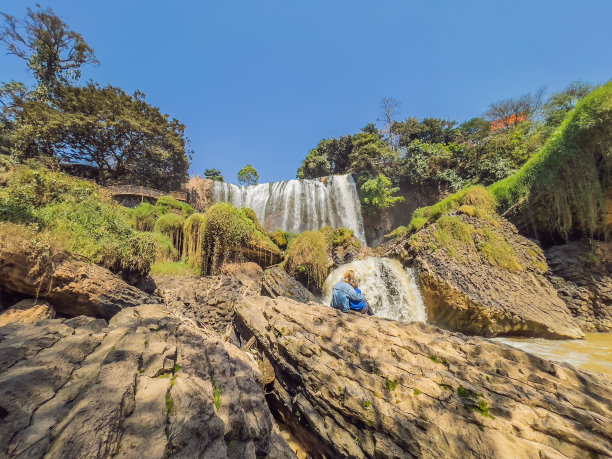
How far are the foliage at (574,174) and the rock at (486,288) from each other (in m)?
1.81

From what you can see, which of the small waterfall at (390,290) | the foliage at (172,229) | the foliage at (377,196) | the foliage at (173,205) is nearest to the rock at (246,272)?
the small waterfall at (390,290)

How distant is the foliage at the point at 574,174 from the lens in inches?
265

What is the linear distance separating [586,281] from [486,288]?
4403mm

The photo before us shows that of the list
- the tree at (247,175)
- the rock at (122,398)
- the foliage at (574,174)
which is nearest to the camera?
the rock at (122,398)

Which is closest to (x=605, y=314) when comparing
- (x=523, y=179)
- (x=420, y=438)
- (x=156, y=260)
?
(x=523, y=179)

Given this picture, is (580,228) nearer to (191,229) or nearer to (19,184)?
(191,229)

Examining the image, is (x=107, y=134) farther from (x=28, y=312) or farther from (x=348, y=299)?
(x=348, y=299)

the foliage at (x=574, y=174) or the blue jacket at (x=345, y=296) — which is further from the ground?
the foliage at (x=574, y=174)

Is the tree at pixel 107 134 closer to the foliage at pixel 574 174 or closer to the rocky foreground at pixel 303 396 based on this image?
the rocky foreground at pixel 303 396

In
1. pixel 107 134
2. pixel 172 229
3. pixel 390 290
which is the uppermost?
pixel 107 134

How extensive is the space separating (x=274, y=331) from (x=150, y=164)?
81.4 feet

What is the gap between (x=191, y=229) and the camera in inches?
355

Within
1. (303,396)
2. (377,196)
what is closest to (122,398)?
(303,396)

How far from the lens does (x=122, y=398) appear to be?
1527 millimetres
